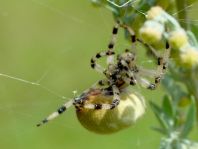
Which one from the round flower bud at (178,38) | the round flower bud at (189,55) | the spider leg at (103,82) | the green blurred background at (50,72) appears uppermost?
the round flower bud at (178,38)

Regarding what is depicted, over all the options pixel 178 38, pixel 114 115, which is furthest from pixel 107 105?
pixel 178 38

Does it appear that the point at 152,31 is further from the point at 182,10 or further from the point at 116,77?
the point at 116,77

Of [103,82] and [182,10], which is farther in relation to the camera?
[103,82]

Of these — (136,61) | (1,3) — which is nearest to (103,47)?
(1,3)

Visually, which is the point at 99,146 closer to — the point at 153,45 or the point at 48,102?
the point at 48,102

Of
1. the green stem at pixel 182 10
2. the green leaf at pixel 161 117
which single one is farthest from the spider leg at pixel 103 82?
the green stem at pixel 182 10

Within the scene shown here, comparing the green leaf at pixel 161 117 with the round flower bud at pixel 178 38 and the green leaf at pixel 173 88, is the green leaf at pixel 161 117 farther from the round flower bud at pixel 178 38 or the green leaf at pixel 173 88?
the round flower bud at pixel 178 38

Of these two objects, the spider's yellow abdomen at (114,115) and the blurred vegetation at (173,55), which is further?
the spider's yellow abdomen at (114,115)
